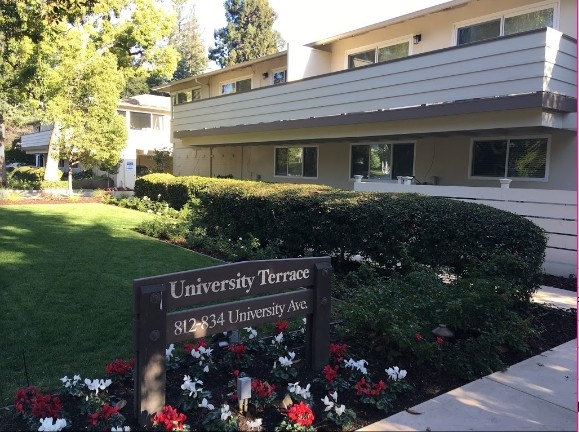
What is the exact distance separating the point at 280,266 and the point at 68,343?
8.18 feet

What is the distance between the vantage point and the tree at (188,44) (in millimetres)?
65312

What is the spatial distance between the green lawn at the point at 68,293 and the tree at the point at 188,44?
187ft

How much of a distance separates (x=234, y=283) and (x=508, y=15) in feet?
34.1

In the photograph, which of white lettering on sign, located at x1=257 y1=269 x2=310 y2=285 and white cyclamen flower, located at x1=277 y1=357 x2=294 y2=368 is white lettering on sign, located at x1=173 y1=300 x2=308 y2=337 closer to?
white lettering on sign, located at x1=257 y1=269 x2=310 y2=285

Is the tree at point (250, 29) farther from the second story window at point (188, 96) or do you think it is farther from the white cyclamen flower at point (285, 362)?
the white cyclamen flower at point (285, 362)

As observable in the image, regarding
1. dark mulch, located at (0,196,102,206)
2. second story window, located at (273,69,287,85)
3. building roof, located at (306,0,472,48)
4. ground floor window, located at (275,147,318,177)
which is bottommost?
dark mulch, located at (0,196,102,206)

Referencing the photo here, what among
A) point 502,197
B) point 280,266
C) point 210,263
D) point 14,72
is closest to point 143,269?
point 210,263

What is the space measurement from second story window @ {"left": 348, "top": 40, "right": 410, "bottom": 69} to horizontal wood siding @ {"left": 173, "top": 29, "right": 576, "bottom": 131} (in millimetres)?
1726

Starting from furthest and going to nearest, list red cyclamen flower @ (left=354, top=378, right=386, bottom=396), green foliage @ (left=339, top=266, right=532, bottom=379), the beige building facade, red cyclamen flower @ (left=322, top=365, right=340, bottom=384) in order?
the beige building facade → green foliage @ (left=339, top=266, right=532, bottom=379) → red cyclamen flower @ (left=322, top=365, right=340, bottom=384) → red cyclamen flower @ (left=354, top=378, right=386, bottom=396)

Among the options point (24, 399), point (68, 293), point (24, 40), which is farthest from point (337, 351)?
point (24, 40)

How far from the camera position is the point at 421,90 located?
10945mm

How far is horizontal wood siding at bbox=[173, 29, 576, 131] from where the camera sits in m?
8.95

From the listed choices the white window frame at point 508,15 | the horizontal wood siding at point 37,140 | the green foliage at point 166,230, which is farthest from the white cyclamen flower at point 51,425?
the horizontal wood siding at point 37,140

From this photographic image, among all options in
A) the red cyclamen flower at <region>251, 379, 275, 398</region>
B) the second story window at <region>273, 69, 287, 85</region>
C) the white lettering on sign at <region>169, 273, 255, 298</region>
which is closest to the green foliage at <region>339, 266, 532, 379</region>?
the red cyclamen flower at <region>251, 379, 275, 398</region>
